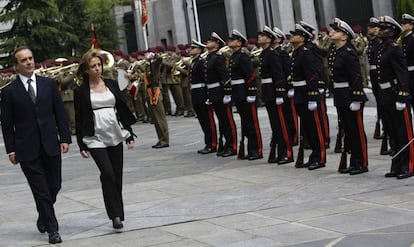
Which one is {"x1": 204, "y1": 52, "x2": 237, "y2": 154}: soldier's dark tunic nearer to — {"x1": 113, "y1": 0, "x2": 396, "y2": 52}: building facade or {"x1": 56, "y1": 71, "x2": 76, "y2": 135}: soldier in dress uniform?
{"x1": 56, "y1": 71, "x2": 76, "y2": 135}: soldier in dress uniform

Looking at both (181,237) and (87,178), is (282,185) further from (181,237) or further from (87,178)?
(87,178)

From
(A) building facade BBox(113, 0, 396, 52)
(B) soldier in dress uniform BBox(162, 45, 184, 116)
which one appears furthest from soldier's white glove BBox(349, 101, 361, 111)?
(A) building facade BBox(113, 0, 396, 52)

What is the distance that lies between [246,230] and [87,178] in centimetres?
594

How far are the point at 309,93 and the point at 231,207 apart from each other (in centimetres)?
308

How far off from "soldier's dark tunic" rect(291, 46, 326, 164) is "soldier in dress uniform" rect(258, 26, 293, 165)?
75 cm

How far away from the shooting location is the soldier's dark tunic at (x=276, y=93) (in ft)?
45.1

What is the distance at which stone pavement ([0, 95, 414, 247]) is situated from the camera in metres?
8.46

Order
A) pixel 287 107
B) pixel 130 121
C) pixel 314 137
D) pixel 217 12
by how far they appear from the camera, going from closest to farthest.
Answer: pixel 130 121 < pixel 314 137 < pixel 287 107 < pixel 217 12

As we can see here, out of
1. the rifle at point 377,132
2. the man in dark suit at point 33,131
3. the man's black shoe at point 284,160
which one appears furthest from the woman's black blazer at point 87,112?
the rifle at point 377,132

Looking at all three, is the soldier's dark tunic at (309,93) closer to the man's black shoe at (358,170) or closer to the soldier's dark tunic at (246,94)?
the man's black shoe at (358,170)

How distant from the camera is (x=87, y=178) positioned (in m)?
14.3

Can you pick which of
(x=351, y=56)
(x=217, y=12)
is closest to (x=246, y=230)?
(x=351, y=56)

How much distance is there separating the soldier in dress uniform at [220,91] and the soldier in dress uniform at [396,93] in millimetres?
4230

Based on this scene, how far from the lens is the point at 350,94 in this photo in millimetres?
11633
